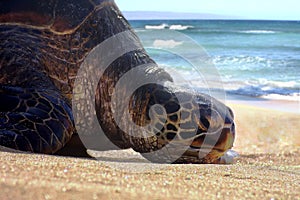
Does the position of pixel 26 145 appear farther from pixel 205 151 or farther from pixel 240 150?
pixel 240 150

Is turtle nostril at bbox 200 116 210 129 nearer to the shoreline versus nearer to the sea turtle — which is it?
the sea turtle

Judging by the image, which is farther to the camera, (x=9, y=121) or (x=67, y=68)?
(x=67, y=68)

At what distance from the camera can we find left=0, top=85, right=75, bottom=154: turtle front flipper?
72.3 inches

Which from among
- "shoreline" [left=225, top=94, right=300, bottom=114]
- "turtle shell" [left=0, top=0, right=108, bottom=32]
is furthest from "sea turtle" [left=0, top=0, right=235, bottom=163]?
"shoreline" [left=225, top=94, right=300, bottom=114]

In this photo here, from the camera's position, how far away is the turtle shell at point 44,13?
2.71 m

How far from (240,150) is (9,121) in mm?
2411

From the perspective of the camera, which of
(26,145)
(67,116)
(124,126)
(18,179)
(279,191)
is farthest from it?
(124,126)

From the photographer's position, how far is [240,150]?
3898mm

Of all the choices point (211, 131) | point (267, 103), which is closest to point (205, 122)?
point (211, 131)

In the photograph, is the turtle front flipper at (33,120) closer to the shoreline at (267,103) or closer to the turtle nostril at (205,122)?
the turtle nostril at (205,122)

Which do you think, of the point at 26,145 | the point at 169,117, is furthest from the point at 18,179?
the point at 169,117

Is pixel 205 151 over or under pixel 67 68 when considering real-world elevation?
under

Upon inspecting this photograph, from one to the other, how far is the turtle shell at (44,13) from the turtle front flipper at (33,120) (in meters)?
0.63

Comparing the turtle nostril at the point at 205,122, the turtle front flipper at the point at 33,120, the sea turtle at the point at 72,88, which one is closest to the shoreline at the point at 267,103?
the sea turtle at the point at 72,88
